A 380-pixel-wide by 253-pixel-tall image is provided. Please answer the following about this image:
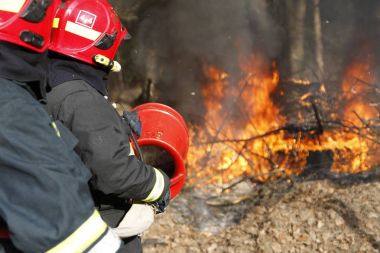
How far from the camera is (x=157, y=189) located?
8.18 feet

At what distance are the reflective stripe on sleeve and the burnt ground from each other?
3.10m

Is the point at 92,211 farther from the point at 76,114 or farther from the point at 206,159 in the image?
the point at 206,159

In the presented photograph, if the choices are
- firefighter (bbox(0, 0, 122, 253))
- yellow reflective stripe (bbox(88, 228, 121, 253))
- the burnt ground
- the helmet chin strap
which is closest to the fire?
the burnt ground

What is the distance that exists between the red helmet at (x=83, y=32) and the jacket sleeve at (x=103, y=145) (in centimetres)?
31

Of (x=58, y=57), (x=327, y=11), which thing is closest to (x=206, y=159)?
(x=327, y=11)

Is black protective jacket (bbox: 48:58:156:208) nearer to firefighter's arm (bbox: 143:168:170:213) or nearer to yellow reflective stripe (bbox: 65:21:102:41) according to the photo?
firefighter's arm (bbox: 143:168:170:213)

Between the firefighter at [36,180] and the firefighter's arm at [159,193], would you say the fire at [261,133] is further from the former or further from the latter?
the firefighter at [36,180]

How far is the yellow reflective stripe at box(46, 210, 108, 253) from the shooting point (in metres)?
1.56

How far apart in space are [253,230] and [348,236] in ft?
3.13

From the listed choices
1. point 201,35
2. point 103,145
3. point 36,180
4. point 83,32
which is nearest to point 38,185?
point 36,180

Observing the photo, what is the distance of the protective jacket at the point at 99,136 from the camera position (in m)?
2.23

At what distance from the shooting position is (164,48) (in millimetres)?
7301

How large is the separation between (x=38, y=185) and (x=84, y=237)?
25 centimetres

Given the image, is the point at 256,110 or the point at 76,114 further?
the point at 256,110
